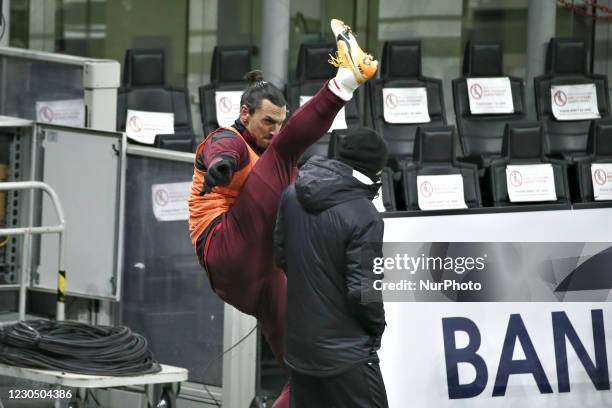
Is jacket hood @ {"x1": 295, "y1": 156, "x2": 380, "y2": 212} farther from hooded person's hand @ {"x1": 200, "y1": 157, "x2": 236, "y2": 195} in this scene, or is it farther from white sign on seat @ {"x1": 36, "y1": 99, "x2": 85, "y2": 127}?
white sign on seat @ {"x1": 36, "y1": 99, "x2": 85, "y2": 127}

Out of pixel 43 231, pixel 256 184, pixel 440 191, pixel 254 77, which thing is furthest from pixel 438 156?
pixel 256 184

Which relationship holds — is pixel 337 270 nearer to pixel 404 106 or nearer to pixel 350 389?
pixel 350 389

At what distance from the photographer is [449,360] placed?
19.6 feet

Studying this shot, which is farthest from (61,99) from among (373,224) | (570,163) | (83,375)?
(570,163)

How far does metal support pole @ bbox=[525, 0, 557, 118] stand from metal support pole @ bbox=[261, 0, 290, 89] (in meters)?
2.53

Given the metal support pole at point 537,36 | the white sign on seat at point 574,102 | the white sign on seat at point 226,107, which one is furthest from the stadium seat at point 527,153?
the white sign on seat at point 226,107

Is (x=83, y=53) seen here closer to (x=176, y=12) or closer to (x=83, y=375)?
(x=176, y=12)

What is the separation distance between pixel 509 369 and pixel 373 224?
1.66 m

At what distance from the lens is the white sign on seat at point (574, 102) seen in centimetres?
1177

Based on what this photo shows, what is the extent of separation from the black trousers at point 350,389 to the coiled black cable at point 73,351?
1.32 m

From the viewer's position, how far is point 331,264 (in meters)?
4.79

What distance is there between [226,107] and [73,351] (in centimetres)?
495

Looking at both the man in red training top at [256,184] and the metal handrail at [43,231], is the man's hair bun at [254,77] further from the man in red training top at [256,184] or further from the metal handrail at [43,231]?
the metal handrail at [43,231]

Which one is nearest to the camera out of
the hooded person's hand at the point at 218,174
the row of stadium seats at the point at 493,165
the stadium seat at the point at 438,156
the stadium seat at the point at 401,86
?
the hooded person's hand at the point at 218,174
